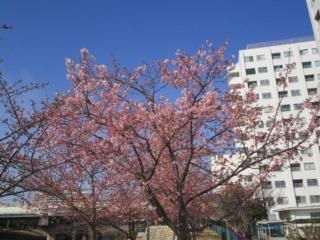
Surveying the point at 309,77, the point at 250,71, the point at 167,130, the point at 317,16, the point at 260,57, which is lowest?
the point at 167,130

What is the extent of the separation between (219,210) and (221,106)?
26.8 m

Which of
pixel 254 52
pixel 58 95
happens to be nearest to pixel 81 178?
pixel 58 95

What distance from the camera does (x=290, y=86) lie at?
65.6m

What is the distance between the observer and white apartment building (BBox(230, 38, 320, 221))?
59594 mm

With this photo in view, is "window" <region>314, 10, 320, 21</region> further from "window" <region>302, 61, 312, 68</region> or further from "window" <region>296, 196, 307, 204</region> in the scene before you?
"window" <region>302, 61, 312, 68</region>

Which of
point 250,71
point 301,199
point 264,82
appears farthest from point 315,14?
point 250,71

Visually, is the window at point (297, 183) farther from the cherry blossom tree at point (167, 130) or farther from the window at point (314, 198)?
the cherry blossom tree at point (167, 130)

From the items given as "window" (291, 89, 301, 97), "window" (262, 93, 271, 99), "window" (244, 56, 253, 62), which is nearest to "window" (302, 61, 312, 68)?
"window" (291, 89, 301, 97)

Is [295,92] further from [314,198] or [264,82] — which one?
[314,198]

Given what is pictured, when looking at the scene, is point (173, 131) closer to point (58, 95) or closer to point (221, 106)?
point (221, 106)

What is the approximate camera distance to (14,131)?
27.0ft

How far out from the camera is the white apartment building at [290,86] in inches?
2346

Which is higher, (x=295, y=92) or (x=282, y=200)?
(x=295, y=92)

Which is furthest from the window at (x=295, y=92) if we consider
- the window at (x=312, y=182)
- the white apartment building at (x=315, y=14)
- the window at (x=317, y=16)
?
the window at (x=317, y=16)
